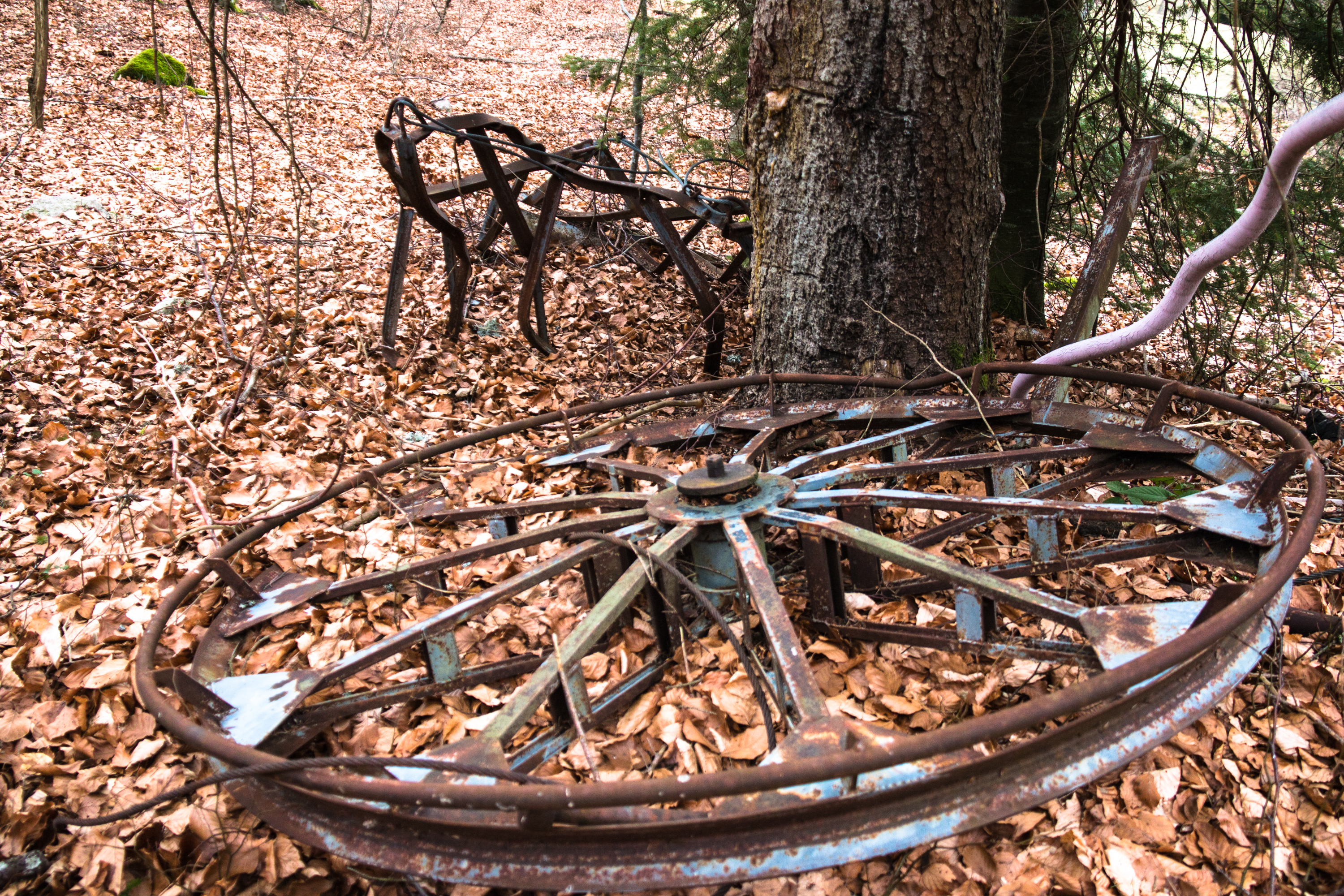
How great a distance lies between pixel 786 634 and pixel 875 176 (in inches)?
97.9

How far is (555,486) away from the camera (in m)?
4.02

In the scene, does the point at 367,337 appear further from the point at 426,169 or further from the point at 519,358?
the point at 426,169

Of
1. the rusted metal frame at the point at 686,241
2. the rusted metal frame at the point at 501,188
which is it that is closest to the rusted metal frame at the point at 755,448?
the rusted metal frame at the point at 686,241

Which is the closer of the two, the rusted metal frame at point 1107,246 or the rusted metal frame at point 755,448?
the rusted metal frame at point 755,448

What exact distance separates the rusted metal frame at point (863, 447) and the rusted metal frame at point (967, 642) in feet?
2.01

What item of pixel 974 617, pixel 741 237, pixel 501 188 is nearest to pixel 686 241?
pixel 741 237

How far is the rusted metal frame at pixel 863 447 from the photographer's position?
2.99 meters

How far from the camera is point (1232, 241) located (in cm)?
286

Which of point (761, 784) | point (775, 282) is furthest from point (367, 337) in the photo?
point (761, 784)

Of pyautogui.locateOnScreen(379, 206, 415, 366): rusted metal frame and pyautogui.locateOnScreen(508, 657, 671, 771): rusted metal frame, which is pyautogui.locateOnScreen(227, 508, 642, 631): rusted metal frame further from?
pyautogui.locateOnScreen(379, 206, 415, 366): rusted metal frame

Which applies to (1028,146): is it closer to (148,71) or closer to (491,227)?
(491,227)

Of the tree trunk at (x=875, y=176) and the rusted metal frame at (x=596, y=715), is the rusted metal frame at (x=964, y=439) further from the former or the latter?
the rusted metal frame at (x=596, y=715)

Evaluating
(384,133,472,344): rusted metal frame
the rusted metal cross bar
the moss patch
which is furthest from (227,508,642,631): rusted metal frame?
the moss patch

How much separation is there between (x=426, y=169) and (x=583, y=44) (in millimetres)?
13249
